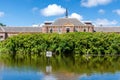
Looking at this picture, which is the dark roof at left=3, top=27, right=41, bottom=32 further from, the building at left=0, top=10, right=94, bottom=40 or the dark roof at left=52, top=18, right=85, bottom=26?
the dark roof at left=52, top=18, right=85, bottom=26

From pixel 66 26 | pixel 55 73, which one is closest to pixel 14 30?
pixel 66 26

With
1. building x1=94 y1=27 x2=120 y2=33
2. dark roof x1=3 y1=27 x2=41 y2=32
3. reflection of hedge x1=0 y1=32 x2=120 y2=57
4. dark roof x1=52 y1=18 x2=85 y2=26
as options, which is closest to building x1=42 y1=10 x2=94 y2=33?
dark roof x1=52 y1=18 x2=85 y2=26

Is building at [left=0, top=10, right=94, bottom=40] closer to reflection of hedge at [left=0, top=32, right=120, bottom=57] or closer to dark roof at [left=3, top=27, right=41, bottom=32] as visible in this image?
dark roof at [left=3, top=27, right=41, bottom=32]

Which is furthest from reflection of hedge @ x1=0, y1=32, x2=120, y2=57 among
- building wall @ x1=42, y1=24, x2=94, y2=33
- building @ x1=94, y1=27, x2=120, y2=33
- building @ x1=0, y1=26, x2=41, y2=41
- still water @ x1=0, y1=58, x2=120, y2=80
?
still water @ x1=0, y1=58, x2=120, y2=80

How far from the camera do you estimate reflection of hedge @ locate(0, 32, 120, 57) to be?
74875 mm

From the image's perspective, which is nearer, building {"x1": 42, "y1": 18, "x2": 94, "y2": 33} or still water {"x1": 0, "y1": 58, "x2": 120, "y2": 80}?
still water {"x1": 0, "y1": 58, "x2": 120, "y2": 80}

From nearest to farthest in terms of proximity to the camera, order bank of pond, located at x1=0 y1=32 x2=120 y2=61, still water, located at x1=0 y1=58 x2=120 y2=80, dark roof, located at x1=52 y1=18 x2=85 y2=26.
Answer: still water, located at x1=0 y1=58 x2=120 y2=80
bank of pond, located at x1=0 y1=32 x2=120 y2=61
dark roof, located at x1=52 y1=18 x2=85 y2=26

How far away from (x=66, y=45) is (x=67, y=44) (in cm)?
35

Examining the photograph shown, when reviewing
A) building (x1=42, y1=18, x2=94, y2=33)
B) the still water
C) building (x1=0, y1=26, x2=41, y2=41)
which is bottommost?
the still water

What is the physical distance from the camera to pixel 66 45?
76.5 metres

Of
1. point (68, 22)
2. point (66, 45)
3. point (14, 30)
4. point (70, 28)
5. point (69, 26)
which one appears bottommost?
point (66, 45)

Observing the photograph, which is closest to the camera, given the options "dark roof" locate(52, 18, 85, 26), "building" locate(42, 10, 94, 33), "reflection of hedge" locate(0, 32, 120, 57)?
"reflection of hedge" locate(0, 32, 120, 57)

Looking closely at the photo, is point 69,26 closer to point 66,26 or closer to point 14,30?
point 66,26

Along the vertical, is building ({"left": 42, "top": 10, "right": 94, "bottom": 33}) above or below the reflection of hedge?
above
